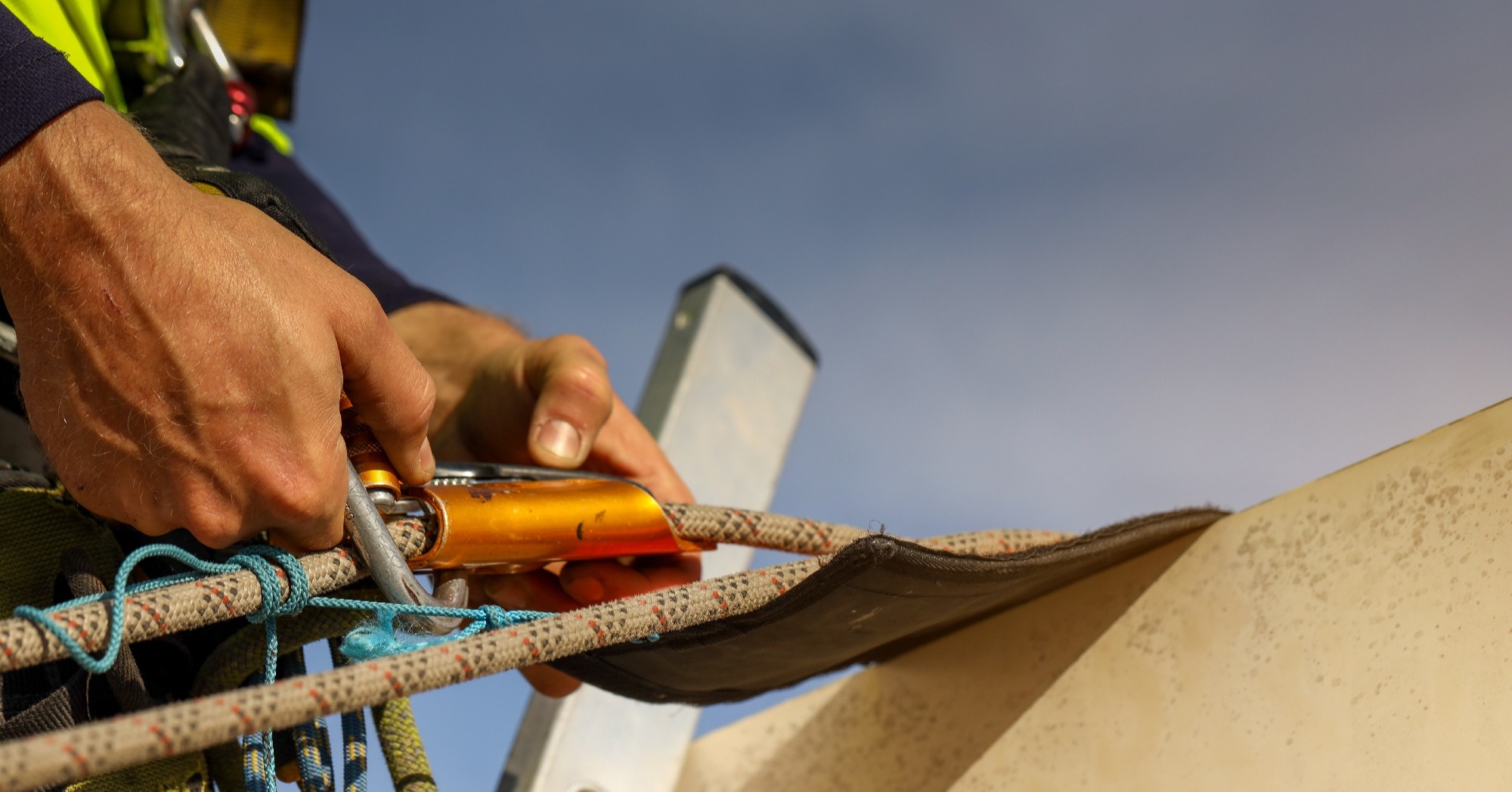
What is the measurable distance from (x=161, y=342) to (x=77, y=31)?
0.70m

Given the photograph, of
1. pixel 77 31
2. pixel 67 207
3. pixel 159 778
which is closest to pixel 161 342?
pixel 67 207

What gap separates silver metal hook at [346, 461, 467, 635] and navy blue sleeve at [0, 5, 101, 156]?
29 cm

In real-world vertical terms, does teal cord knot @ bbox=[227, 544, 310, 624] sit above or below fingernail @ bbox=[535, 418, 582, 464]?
below

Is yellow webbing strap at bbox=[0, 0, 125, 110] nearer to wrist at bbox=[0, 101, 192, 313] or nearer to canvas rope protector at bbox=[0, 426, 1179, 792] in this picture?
wrist at bbox=[0, 101, 192, 313]

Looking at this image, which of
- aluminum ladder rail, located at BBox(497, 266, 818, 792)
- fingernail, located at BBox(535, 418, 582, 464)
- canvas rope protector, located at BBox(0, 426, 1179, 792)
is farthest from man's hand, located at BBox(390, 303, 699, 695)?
aluminum ladder rail, located at BBox(497, 266, 818, 792)

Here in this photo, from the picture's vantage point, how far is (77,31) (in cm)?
123

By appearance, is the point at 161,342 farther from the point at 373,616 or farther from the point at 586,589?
the point at 586,589

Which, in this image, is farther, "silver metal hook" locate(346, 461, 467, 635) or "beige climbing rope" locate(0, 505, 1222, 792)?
"silver metal hook" locate(346, 461, 467, 635)

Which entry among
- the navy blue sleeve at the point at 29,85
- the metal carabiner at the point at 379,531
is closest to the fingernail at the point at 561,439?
the metal carabiner at the point at 379,531

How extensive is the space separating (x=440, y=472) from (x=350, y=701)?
1.37 feet

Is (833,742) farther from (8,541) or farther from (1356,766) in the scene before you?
(8,541)

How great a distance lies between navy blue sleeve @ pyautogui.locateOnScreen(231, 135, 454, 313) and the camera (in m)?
1.74

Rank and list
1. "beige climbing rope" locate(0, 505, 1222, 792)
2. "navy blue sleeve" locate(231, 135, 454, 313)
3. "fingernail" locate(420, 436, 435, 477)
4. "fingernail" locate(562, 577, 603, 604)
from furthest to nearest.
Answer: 1. "navy blue sleeve" locate(231, 135, 454, 313)
2. "fingernail" locate(562, 577, 603, 604)
3. "fingernail" locate(420, 436, 435, 477)
4. "beige climbing rope" locate(0, 505, 1222, 792)

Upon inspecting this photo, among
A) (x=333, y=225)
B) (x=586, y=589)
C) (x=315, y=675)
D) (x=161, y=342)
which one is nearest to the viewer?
(x=315, y=675)
